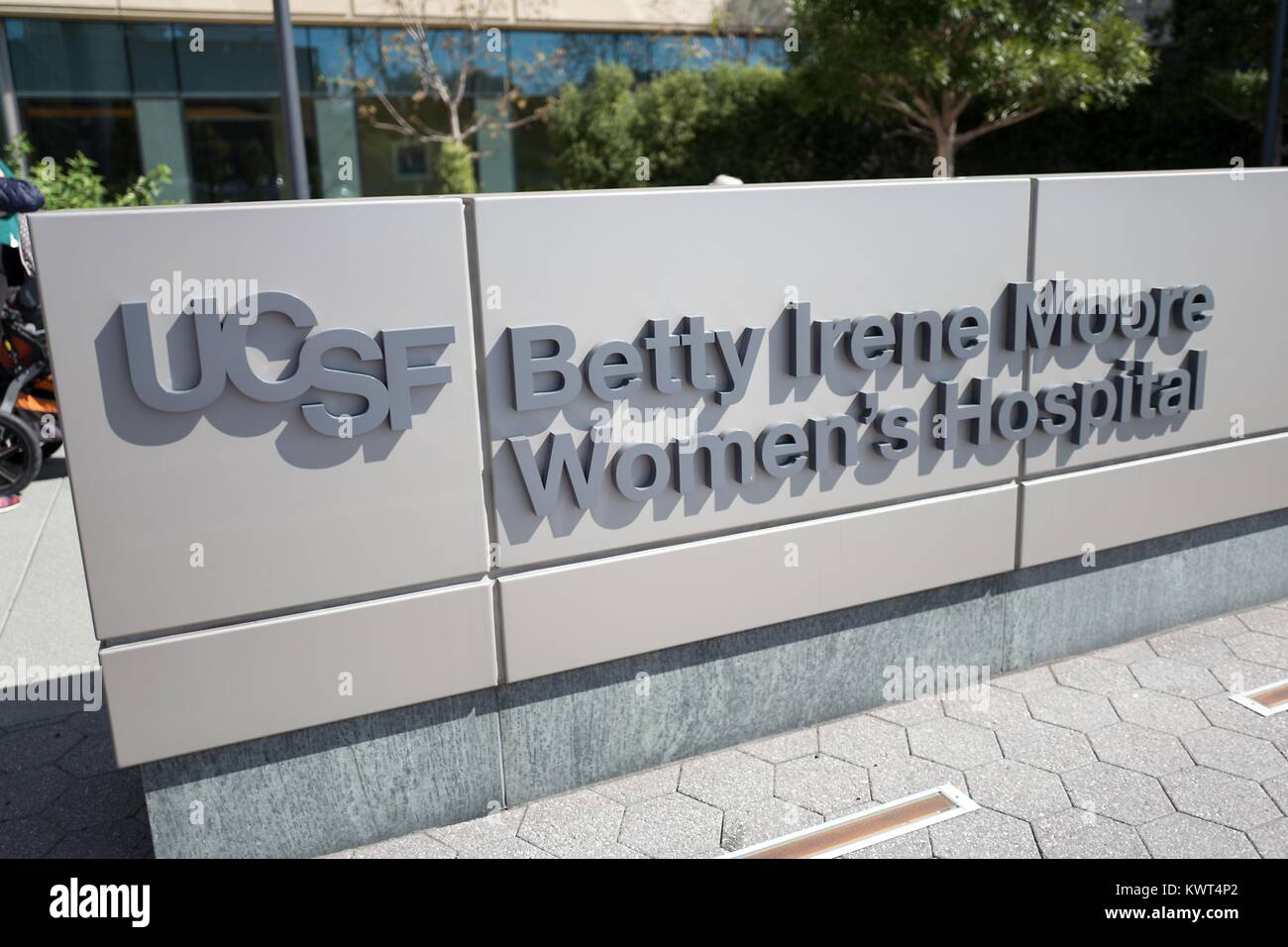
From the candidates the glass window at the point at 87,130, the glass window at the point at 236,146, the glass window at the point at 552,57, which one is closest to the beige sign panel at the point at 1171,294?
the glass window at the point at 236,146

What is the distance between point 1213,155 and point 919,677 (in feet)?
53.7

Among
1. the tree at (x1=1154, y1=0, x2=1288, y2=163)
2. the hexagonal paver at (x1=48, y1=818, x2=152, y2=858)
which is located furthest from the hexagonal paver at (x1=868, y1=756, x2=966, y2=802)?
the tree at (x1=1154, y1=0, x2=1288, y2=163)

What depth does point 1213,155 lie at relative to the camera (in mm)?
17188

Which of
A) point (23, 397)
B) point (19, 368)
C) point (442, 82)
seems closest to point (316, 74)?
point (442, 82)

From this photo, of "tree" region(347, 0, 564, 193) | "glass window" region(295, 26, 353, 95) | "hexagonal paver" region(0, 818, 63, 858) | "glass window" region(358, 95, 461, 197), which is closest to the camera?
"hexagonal paver" region(0, 818, 63, 858)

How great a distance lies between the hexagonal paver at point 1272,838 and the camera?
126 inches

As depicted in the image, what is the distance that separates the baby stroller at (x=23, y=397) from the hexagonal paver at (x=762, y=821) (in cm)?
596

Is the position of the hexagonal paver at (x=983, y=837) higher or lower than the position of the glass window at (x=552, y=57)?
lower

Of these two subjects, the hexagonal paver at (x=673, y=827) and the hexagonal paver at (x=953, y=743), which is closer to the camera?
the hexagonal paver at (x=673, y=827)

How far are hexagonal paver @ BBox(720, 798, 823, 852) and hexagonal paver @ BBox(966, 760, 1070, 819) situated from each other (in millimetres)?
588

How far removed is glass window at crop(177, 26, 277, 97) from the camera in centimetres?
1934

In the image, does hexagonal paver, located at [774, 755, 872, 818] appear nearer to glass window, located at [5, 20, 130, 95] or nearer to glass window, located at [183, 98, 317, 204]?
glass window, located at [183, 98, 317, 204]

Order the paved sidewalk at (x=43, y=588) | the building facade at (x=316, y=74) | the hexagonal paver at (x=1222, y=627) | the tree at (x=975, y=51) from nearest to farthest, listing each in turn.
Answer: the hexagonal paver at (x=1222, y=627), the paved sidewalk at (x=43, y=588), the tree at (x=975, y=51), the building facade at (x=316, y=74)

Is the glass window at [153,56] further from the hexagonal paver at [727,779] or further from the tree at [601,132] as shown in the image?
the hexagonal paver at [727,779]
